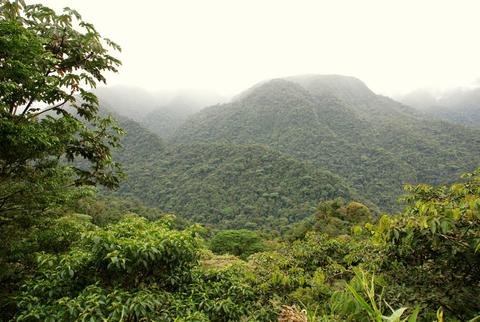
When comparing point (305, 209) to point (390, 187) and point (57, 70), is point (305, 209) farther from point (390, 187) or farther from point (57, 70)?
point (57, 70)

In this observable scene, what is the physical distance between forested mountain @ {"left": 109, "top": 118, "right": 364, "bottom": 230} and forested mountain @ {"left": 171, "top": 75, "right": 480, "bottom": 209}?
31.6 ft

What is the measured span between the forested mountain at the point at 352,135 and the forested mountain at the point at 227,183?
962 cm

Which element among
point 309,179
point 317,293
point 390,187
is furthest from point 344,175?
point 317,293

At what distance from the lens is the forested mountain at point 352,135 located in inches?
2208

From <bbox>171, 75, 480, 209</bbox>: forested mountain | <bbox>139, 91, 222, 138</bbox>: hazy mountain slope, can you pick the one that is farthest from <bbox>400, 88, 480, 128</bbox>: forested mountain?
<bbox>139, 91, 222, 138</bbox>: hazy mountain slope

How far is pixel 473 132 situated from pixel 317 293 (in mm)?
79525

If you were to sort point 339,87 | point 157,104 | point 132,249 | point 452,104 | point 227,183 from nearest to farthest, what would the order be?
point 132,249 → point 227,183 → point 339,87 → point 452,104 → point 157,104

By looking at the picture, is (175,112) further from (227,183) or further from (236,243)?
(236,243)

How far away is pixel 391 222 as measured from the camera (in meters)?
2.92

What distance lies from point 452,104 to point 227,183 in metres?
111

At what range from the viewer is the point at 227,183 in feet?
182

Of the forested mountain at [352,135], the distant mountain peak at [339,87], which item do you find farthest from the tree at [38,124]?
the distant mountain peak at [339,87]

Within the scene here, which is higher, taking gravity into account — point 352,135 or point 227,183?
point 352,135

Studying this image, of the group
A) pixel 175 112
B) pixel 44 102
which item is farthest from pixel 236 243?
pixel 175 112
